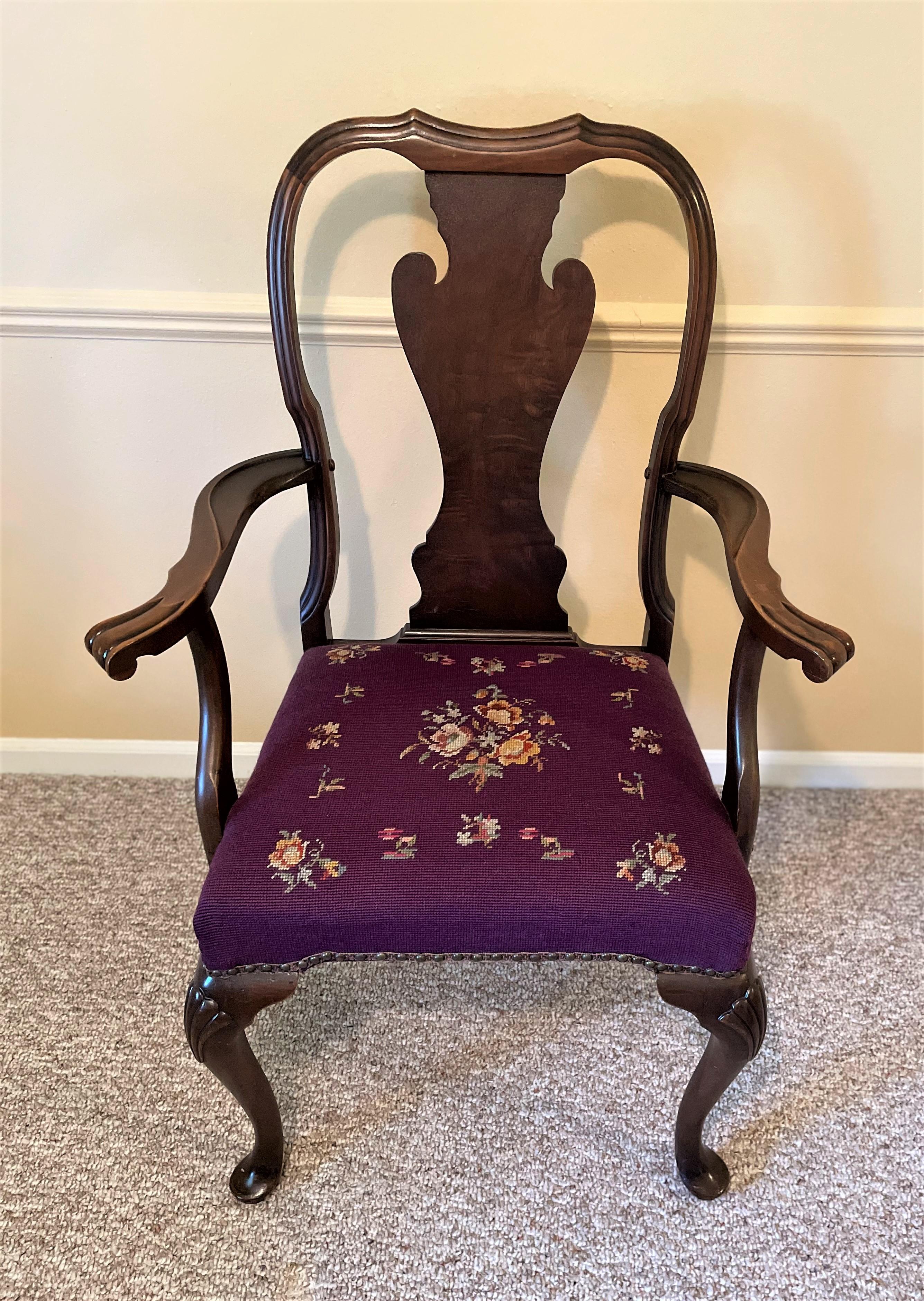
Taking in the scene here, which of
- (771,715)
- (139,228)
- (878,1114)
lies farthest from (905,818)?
(139,228)

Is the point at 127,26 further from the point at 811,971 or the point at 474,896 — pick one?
the point at 811,971

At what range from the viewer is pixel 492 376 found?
113cm

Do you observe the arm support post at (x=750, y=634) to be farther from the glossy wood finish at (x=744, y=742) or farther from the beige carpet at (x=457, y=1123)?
the beige carpet at (x=457, y=1123)

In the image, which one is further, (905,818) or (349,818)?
(905,818)

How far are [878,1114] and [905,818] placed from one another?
0.67m

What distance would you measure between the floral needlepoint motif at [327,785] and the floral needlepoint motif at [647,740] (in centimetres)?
32

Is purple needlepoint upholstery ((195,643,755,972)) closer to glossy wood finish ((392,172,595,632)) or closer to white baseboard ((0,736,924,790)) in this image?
glossy wood finish ((392,172,595,632))

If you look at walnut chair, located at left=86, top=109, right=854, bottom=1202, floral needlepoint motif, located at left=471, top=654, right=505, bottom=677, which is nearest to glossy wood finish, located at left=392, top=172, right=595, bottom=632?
walnut chair, located at left=86, top=109, right=854, bottom=1202

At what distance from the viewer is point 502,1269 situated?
0.98 metres

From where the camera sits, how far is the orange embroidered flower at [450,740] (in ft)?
3.18

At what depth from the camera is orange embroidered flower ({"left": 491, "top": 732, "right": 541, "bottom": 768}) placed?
96 centimetres

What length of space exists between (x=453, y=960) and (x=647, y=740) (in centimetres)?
33

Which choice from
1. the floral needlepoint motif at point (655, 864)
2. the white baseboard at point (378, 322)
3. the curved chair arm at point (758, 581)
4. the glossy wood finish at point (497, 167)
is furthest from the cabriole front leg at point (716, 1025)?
the white baseboard at point (378, 322)

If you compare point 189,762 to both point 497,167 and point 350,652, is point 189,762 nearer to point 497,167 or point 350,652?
point 350,652
